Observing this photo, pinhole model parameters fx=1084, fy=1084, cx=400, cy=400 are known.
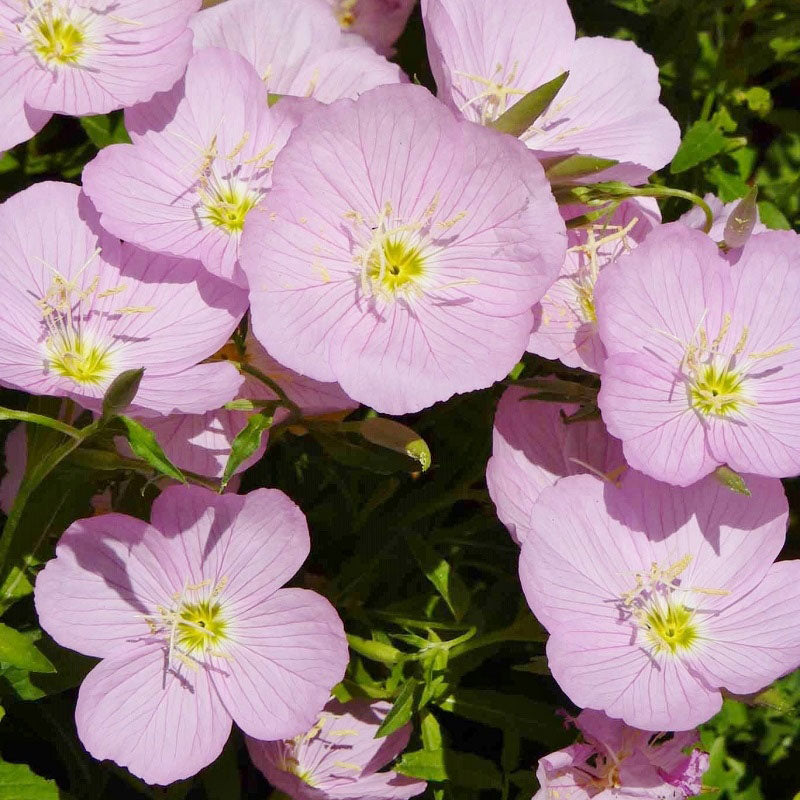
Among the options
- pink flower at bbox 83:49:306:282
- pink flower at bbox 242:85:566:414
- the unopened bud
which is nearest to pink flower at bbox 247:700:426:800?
pink flower at bbox 242:85:566:414

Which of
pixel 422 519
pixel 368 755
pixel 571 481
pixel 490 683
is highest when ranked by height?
pixel 571 481

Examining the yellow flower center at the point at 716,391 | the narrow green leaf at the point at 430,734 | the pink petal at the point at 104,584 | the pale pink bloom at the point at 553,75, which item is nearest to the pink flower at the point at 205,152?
the pale pink bloom at the point at 553,75

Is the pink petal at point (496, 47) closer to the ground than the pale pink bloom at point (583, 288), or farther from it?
farther from it

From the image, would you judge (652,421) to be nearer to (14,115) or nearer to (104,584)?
(104,584)

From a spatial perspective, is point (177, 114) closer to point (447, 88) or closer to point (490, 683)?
point (447, 88)

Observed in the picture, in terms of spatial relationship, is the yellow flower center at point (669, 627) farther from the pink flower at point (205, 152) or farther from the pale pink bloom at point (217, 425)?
the pink flower at point (205, 152)

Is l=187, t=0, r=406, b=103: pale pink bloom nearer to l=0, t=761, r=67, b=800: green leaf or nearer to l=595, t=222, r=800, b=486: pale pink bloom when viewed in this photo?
l=595, t=222, r=800, b=486: pale pink bloom

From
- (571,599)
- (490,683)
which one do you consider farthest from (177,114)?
(490,683)
